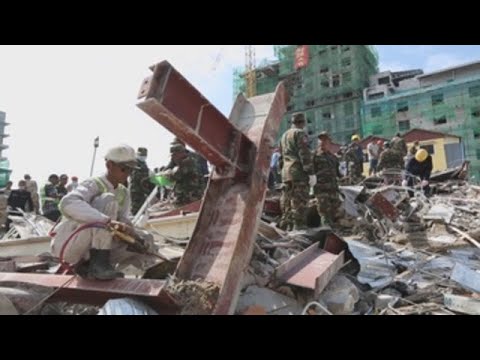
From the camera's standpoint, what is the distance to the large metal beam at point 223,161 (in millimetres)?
2750

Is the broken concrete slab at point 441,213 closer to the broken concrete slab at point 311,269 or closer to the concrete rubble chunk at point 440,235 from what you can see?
the concrete rubble chunk at point 440,235

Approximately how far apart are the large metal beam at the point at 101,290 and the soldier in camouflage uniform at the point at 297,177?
3.31 meters

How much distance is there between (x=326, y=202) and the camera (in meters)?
6.18

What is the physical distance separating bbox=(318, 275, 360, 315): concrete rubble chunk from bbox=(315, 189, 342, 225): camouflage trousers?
8.34ft

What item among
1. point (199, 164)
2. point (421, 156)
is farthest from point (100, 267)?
point (421, 156)

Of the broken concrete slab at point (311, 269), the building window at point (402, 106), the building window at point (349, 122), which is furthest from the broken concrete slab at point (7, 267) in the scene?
the building window at point (349, 122)

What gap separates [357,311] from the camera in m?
3.50

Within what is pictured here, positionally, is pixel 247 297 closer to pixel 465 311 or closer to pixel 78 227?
pixel 78 227

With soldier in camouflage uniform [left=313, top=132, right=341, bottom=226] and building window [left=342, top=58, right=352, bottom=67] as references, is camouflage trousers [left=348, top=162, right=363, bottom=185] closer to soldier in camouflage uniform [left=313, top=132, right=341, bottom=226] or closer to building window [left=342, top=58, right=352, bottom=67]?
soldier in camouflage uniform [left=313, top=132, right=341, bottom=226]

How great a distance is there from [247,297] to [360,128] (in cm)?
4444

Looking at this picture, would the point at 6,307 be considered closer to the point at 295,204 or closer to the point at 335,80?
the point at 295,204

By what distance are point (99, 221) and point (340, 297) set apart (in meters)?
1.90

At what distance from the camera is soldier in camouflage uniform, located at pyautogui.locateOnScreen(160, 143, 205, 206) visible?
688 centimetres
